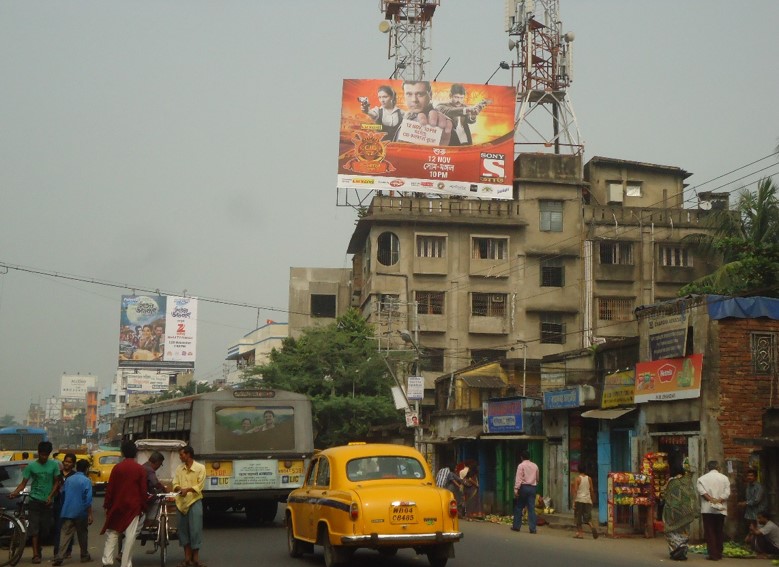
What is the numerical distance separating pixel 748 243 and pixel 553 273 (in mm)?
24309

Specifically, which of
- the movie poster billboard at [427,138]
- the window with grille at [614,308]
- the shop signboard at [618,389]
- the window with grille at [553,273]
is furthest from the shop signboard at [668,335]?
the window with grille at [553,273]

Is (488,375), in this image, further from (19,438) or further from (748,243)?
(19,438)

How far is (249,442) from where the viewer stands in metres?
23.2

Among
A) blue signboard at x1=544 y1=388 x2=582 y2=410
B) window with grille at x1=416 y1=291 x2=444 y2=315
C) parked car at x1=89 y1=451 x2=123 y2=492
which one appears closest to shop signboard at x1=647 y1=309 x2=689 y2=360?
blue signboard at x1=544 y1=388 x2=582 y2=410

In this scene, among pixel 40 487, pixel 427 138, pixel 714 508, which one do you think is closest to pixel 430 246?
pixel 427 138

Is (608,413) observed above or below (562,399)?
below

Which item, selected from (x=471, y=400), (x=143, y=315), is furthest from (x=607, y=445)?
(x=143, y=315)

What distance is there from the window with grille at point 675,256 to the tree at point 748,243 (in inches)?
664

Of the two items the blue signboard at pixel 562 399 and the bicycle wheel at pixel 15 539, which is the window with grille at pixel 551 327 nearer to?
the blue signboard at pixel 562 399

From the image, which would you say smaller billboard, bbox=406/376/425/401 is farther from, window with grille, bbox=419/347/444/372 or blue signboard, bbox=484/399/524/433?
window with grille, bbox=419/347/444/372

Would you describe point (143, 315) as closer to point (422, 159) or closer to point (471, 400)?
point (422, 159)

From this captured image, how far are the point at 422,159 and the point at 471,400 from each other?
14.9m

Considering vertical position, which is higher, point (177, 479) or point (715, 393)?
point (715, 393)

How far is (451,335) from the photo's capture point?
2405 inches
